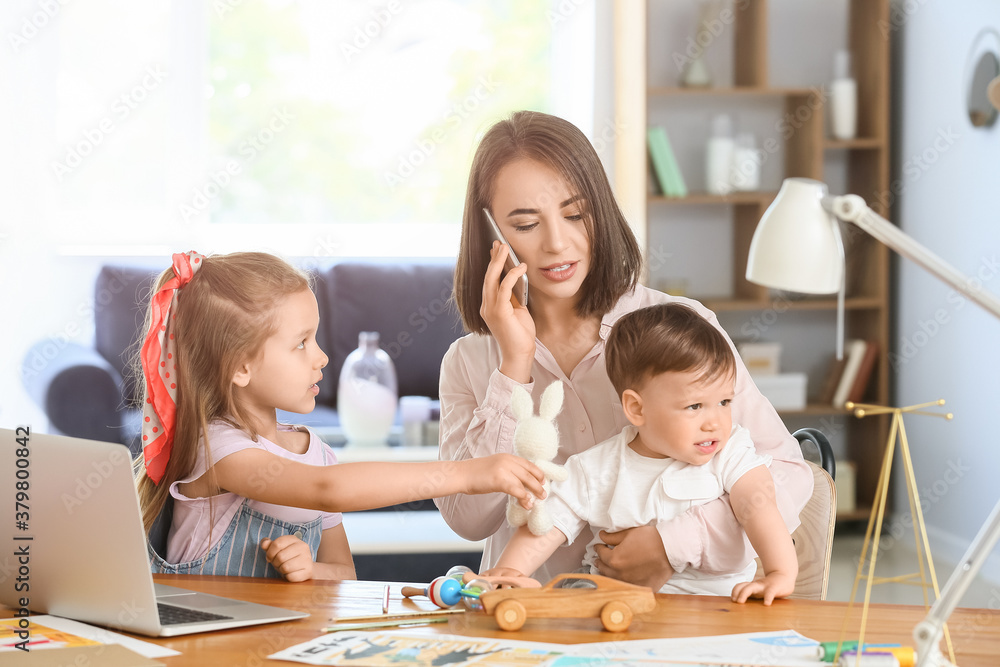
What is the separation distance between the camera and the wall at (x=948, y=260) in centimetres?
345

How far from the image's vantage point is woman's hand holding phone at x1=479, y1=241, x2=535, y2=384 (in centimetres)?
144

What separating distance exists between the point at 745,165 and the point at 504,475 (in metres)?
3.25

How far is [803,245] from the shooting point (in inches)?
31.4

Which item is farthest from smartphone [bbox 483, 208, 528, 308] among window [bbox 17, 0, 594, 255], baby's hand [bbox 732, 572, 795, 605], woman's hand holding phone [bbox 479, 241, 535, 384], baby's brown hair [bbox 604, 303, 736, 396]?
window [bbox 17, 0, 594, 255]

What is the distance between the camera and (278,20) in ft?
15.7

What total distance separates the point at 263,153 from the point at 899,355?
10.7 ft

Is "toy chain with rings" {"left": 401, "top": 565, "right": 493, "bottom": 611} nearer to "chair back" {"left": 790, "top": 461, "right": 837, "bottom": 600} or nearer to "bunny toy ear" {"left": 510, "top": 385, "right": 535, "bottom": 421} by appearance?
"bunny toy ear" {"left": 510, "top": 385, "right": 535, "bottom": 421}

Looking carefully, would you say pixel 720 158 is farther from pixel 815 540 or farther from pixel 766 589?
pixel 766 589

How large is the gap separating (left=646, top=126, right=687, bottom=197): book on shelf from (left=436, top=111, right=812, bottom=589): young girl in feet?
8.13

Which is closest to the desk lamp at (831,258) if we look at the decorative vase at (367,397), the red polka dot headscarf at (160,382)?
the red polka dot headscarf at (160,382)

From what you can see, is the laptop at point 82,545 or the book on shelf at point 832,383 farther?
the book on shelf at point 832,383

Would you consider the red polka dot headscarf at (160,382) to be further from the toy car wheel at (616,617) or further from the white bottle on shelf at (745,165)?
the white bottle on shelf at (745,165)

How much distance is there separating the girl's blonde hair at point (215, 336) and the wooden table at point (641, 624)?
0.28 meters

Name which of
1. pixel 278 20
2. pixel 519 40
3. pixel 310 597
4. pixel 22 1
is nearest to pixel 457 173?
pixel 519 40
